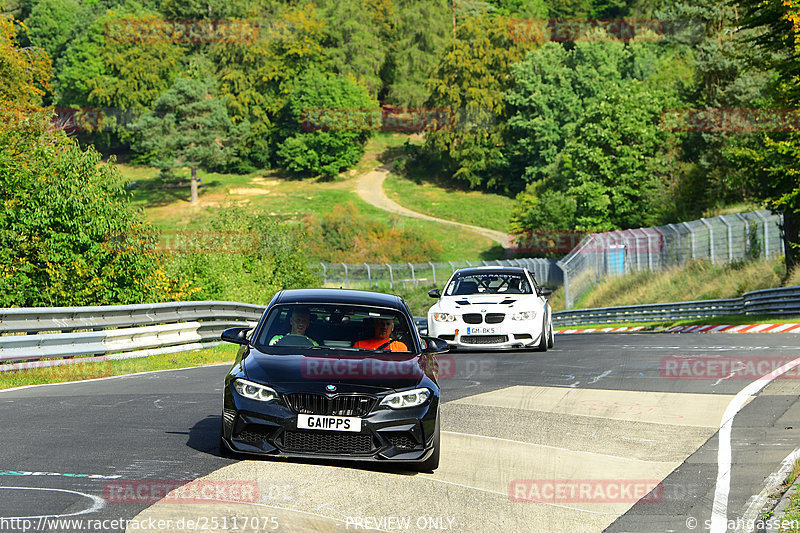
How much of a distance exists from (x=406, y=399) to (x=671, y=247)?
122ft

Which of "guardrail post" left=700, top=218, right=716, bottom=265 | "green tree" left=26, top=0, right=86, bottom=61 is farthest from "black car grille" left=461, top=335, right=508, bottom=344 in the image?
"green tree" left=26, top=0, right=86, bottom=61

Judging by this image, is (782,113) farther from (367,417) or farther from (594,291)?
(367,417)

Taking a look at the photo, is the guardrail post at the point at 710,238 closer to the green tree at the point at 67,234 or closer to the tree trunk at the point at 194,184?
the green tree at the point at 67,234

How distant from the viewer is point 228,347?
23547 millimetres

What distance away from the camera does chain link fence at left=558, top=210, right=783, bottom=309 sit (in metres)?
37.7

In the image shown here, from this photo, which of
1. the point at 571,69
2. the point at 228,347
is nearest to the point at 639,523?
the point at 228,347

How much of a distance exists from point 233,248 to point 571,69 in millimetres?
61176

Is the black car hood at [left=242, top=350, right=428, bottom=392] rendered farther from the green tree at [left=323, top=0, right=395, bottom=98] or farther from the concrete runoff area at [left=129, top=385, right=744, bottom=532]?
the green tree at [left=323, top=0, right=395, bottom=98]

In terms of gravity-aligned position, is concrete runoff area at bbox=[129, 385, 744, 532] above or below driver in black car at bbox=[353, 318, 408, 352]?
below

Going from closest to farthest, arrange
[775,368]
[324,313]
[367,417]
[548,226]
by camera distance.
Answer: [367,417] < [324,313] < [775,368] < [548,226]

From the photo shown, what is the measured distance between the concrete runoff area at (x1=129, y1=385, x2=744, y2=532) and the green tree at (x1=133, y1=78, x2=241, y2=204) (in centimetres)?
9391

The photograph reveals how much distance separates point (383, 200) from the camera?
99250 millimetres

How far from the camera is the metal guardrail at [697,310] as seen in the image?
28.3 metres

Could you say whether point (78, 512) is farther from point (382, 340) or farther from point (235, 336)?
point (382, 340)
